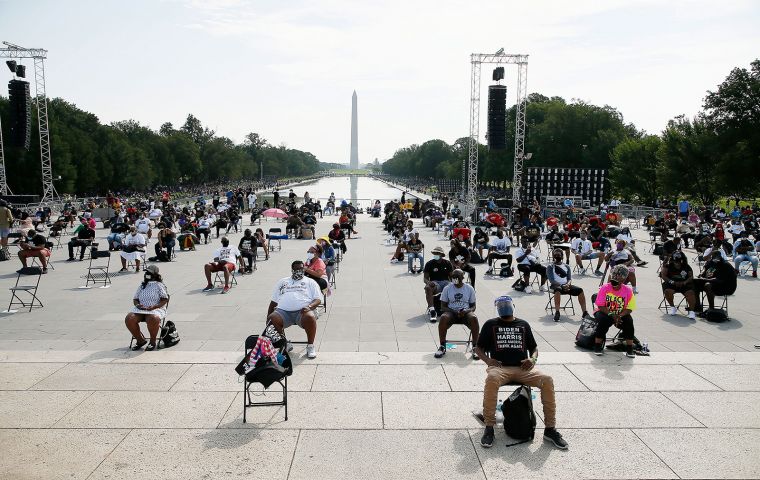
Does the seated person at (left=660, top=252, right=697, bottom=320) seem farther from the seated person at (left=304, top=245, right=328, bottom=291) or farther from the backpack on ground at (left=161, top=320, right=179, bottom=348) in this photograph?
the backpack on ground at (left=161, top=320, right=179, bottom=348)

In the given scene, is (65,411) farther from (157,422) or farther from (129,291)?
(129,291)

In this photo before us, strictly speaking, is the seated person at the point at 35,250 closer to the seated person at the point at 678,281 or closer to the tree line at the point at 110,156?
the seated person at the point at 678,281

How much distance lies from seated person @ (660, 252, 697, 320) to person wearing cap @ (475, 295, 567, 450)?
7.03 m

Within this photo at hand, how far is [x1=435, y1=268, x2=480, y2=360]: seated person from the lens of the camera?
8.88 metres

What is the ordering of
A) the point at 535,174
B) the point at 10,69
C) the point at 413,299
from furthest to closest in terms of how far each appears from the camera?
the point at 535,174 < the point at 10,69 < the point at 413,299

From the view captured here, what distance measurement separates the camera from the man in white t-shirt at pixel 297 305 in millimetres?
8688

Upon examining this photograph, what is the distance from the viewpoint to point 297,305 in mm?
8836

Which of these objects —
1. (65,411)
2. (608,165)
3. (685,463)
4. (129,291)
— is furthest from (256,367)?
(608,165)

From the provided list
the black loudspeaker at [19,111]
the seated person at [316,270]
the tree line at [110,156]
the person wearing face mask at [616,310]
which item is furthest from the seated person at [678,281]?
the tree line at [110,156]

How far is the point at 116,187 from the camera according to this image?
71625mm

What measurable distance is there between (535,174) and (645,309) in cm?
3376

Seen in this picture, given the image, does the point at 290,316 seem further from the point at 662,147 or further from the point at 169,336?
the point at 662,147

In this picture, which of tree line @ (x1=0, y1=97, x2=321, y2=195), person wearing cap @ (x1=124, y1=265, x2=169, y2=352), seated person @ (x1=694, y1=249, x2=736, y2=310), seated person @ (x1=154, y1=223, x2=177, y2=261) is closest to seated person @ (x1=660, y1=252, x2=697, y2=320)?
seated person @ (x1=694, y1=249, x2=736, y2=310)

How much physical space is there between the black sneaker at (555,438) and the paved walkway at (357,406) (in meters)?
0.08
